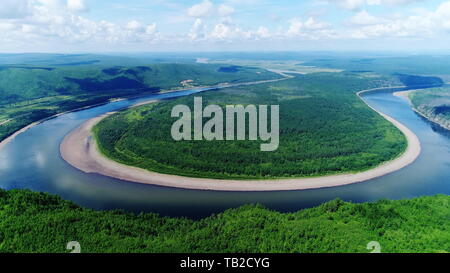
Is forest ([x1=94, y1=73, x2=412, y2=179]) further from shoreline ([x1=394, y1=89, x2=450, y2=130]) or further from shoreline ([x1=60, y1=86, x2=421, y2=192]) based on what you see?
shoreline ([x1=394, y1=89, x2=450, y2=130])

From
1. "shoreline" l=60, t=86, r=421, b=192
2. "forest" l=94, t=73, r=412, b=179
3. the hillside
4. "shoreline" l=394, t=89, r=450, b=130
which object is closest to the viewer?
"shoreline" l=60, t=86, r=421, b=192

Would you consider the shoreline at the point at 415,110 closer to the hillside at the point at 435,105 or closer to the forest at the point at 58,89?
the hillside at the point at 435,105

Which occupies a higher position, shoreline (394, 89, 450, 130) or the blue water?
shoreline (394, 89, 450, 130)

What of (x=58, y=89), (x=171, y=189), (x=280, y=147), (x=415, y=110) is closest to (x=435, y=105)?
(x=415, y=110)

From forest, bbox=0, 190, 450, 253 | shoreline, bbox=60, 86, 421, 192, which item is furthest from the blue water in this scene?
forest, bbox=0, 190, 450, 253

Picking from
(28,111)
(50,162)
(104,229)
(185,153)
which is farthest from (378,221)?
(28,111)

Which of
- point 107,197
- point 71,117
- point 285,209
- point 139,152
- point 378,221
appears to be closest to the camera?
point 378,221

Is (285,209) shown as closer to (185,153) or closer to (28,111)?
(185,153)

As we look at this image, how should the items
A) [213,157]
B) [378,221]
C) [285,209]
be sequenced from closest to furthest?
[378,221] < [285,209] < [213,157]
